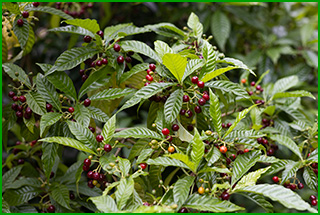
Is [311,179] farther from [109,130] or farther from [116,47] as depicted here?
[116,47]

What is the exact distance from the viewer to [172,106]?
880mm

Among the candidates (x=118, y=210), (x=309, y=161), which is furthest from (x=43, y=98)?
(x=309, y=161)

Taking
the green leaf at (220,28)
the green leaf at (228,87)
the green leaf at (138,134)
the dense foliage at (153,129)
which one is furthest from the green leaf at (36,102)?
the green leaf at (220,28)

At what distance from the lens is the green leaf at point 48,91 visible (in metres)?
1.02

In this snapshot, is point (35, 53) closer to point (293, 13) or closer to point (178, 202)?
point (178, 202)

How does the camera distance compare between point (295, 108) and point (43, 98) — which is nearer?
point (43, 98)

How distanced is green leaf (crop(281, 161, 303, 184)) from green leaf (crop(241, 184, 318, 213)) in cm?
22

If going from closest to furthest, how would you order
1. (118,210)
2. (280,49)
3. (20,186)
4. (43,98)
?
(118,210), (43,98), (20,186), (280,49)

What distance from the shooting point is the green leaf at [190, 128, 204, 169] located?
2.60 feet

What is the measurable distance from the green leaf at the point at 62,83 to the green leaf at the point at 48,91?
0.11 feet

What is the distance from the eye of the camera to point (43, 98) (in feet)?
3.37

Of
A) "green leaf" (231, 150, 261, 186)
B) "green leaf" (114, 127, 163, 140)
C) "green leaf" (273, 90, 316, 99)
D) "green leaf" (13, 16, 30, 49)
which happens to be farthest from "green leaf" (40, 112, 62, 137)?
"green leaf" (273, 90, 316, 99)

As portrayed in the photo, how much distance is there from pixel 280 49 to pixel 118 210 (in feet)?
5.65

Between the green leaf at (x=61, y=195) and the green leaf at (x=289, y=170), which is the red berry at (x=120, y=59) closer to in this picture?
the green leaf at (x=61, y=195)
